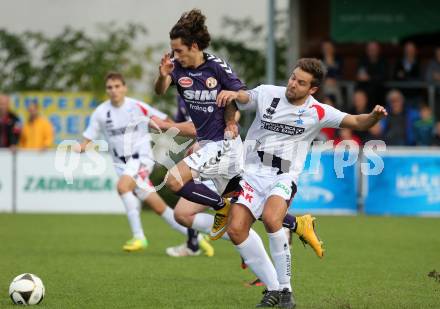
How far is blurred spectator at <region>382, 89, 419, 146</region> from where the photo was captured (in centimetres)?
1748

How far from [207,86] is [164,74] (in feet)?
1.47

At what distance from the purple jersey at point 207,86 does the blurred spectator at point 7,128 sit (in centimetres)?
1016

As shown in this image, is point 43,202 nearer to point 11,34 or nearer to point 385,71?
point 11,34

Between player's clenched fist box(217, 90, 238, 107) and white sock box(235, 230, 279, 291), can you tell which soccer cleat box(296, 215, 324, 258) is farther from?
player's clenched fist box(217, 90, 238, 107)

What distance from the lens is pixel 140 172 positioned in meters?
12.2

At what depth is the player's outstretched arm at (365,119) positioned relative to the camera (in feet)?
24.2

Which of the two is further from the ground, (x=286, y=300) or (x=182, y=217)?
(x=182, y=217)

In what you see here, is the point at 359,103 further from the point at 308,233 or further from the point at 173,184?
the point at 173,184

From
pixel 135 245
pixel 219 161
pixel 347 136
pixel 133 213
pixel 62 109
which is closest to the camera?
pixel 219 161

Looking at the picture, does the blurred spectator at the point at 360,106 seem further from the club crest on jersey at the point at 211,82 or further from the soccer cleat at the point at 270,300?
the soccer cleat at the point at 270,300

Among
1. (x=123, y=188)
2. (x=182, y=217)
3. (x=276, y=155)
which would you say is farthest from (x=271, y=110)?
(x=123, y=188)

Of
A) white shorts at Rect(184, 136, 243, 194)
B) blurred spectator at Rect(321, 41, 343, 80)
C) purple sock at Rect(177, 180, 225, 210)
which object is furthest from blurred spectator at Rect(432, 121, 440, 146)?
purple sock at Rect(177, 180, 225, 210)

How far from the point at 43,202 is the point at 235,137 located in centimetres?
981

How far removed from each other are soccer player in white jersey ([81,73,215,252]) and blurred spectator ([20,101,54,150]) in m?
5.86
